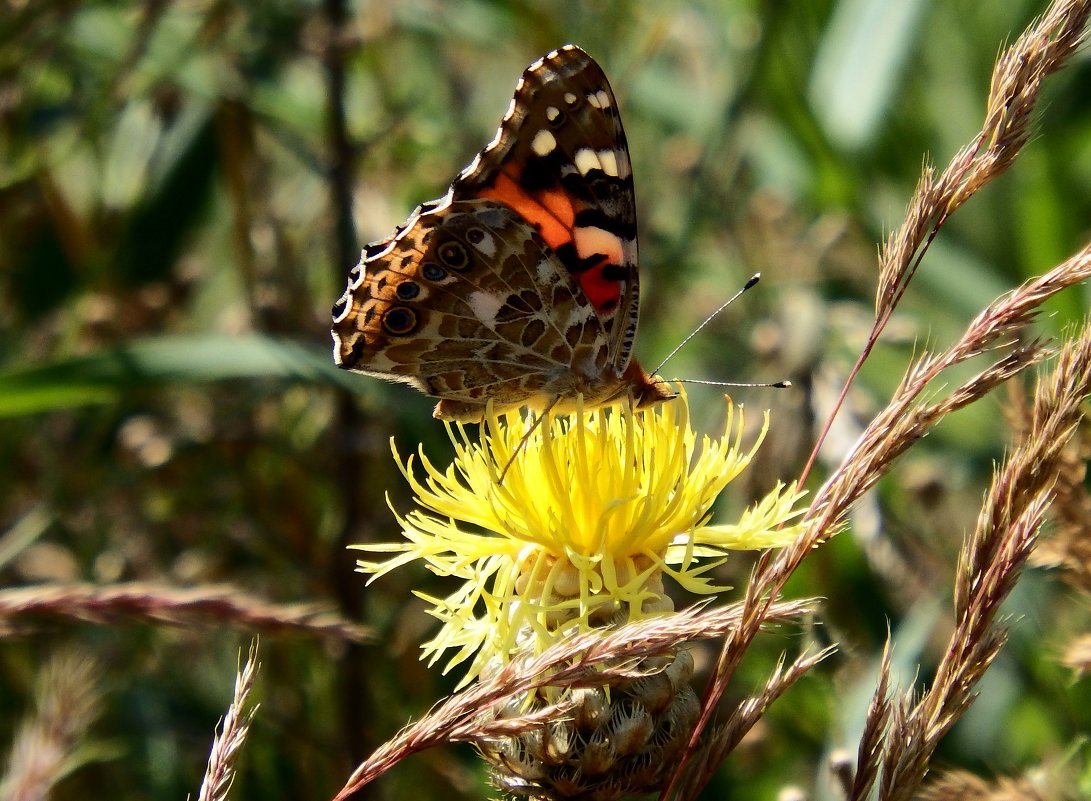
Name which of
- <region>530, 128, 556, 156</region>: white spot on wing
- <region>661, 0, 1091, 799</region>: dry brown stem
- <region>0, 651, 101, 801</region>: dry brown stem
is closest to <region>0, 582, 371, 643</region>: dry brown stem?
<region>0, 651, 101, 801</region>: dry brown stem

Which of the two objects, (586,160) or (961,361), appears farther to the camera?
(586,160)

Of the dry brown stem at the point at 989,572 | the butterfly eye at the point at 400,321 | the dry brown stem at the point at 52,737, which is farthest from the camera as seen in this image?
the butterfly eye at the point at 400,321

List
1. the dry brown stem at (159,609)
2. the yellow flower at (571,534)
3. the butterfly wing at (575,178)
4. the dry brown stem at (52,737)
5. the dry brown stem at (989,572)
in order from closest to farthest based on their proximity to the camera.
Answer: the dry brown stem at (989,572) < the dry brown stem at (52,737) < the dry brown stem at (159,609) < the yellow flower at (571,534) < the butterfly wing at (575,178)

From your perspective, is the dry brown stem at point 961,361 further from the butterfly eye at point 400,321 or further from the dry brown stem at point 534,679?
the butterfly eye at point 400,321

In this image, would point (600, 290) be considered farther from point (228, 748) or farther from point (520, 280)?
point (228, 748)

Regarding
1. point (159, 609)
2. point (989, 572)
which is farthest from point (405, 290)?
point (989, 572)

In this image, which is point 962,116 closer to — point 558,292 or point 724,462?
point 558,292

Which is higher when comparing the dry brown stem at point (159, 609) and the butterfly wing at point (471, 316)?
the butterfly wing at point (471, 316)

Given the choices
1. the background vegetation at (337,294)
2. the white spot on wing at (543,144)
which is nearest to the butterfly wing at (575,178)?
the white spot on wing at (543,144)
